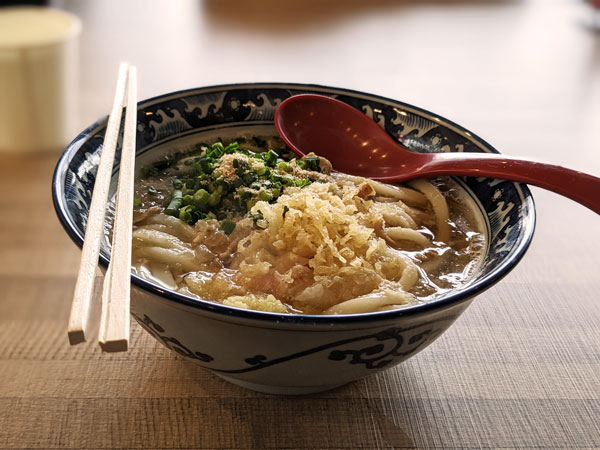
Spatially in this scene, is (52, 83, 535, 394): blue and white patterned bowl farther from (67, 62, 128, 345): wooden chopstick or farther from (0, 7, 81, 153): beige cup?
(0, 7, 81, 153): beige cup

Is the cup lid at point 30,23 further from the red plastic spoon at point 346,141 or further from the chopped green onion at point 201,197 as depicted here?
the chopped green onion at point 201,197

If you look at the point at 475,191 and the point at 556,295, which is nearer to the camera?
the point at 475,191

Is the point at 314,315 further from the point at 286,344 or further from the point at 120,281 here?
the point at 120,281

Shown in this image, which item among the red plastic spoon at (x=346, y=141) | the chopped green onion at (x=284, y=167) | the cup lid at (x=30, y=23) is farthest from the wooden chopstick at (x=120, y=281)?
the cup lid at (x=30, y=23)

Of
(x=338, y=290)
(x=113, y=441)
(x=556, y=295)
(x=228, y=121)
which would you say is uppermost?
(x=228, y=121)

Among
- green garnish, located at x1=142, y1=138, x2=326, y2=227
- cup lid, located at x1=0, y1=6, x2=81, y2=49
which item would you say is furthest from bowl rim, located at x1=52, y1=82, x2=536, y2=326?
cup lid, located at x1=0, y1=6, x2=81, y2=49

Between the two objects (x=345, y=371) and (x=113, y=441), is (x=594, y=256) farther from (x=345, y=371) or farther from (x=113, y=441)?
(x=113, y=441)

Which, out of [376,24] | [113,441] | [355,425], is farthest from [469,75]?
[113,441]
